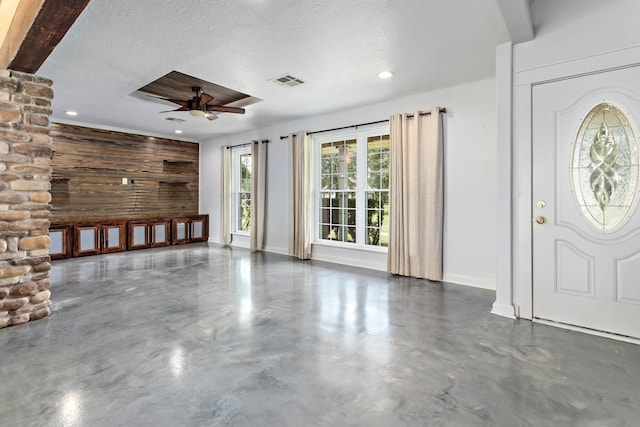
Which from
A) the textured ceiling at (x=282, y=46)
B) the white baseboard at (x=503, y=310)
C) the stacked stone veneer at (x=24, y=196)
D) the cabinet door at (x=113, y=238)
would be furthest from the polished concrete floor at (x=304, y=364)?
the cabinet door at (x=113, y=238)

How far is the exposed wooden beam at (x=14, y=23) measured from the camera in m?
2.35

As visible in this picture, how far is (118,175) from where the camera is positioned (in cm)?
721

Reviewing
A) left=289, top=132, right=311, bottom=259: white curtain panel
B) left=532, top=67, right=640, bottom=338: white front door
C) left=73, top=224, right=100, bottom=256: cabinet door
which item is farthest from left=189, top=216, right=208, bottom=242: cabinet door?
left=532, top=67, right=640, bottom=338: white front door

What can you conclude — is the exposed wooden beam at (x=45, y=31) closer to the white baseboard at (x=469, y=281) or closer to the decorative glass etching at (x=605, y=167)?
the decorative glass etching at (x=605, y=167)

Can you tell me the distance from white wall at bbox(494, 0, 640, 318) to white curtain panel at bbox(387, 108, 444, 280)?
1.35m

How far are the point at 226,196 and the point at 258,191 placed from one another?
119 cm

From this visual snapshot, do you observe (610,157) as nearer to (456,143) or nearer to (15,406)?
(456,143)

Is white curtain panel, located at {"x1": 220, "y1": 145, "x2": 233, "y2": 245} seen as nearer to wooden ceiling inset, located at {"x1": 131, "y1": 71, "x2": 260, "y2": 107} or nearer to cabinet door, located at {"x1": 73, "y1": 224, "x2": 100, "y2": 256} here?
wooden ceiling inset, located at {"x1": 131, "y1": 71, "x2": 260, "y2": 107}

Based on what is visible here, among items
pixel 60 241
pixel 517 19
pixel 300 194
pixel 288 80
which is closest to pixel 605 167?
pixel 517 19

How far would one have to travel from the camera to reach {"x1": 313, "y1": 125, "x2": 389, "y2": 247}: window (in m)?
5.39

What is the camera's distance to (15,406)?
1.82 metres

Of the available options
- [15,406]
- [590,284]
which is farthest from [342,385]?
[590,284]

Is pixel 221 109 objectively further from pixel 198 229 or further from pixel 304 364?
pixel 198 229

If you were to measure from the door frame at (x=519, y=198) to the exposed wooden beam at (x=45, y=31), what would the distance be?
353cm
